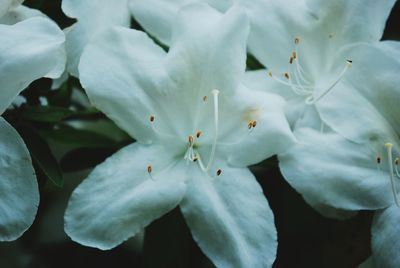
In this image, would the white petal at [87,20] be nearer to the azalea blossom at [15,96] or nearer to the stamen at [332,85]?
the azalea blossom at [15,96]

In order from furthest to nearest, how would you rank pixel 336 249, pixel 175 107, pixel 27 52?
pixel 336 249 < pixel 175 107 < pixel 27 52

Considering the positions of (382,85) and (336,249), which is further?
(336,249)

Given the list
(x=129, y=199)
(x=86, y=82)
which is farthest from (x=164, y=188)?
(x=86, y=82)

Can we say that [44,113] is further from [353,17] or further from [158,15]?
[353,17]

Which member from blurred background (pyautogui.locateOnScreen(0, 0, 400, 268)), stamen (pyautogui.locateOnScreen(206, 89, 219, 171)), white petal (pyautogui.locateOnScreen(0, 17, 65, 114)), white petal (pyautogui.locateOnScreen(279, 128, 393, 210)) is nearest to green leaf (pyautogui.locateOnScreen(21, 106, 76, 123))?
blurred background (pyautogui.locateOnScreen(0, 0, 400, 268))

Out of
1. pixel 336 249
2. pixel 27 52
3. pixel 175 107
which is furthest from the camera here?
pixel 336 249

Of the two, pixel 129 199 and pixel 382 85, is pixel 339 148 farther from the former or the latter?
pixel 129 199

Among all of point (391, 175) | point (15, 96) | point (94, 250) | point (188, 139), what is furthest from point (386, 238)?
point (94, 250)

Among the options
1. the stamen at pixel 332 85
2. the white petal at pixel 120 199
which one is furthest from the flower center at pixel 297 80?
the white petal at pixel 120 199
